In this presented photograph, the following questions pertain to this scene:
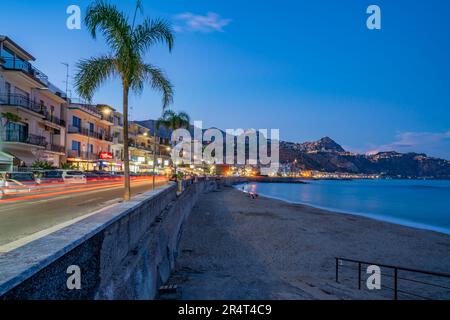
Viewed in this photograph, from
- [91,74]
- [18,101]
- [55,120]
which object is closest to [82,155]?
[55,120]

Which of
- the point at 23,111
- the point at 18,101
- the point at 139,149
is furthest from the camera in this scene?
the point at 139,149

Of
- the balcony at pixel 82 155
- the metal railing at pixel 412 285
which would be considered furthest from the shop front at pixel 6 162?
the metal railing at pixel 412 285

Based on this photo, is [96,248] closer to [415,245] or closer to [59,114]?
[415,245]

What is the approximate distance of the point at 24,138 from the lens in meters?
32.5

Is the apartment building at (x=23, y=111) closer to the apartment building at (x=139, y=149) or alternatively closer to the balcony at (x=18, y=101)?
the balcony at (x=18, y=101)

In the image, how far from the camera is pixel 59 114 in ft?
143

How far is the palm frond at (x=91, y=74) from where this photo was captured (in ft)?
38.4

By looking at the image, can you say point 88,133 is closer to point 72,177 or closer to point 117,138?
point 117,138

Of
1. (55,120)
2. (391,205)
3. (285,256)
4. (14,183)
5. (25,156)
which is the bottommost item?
(391,205)

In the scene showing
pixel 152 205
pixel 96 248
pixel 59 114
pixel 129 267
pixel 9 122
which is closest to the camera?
pixel 96 248

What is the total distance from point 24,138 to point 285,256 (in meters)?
31.0

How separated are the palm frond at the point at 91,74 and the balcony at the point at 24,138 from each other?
24.4m
